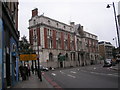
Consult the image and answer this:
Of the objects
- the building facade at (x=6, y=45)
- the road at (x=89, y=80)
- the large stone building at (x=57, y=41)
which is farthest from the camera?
the large stone building at (x=57, y=41)

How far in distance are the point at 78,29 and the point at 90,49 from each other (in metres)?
13.9

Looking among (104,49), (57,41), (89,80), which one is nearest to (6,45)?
(89,80)

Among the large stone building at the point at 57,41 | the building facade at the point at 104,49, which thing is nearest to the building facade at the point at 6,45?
the large stone building at the point at 57,41

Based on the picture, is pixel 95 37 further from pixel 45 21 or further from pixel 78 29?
pixel 45 21

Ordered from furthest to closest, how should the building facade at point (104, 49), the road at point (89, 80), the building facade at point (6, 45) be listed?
the building facade at point (104, 49) → the road at point (89, 80) → the building facade at point (6, 45)

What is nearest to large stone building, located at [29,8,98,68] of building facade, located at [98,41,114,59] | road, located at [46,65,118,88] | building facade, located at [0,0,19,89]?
road, located at [46,65,118,88]

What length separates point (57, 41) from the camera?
200 ft

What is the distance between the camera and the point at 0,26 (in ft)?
28.5

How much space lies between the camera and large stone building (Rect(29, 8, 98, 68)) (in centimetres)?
5399

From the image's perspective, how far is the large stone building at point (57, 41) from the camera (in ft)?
177

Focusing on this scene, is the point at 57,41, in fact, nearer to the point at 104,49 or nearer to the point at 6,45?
the point at 6,45

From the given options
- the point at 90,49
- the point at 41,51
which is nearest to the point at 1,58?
the point at 41,51

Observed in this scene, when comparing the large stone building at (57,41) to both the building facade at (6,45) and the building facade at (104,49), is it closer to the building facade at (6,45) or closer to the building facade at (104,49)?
the building facade at (104,49)

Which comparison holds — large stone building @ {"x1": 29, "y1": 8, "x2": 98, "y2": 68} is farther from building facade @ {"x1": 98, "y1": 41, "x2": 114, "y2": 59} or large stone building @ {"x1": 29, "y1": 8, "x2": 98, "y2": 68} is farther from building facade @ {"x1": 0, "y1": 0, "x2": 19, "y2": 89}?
building facade @ {"x1": 0, "y1": 0, "x2": 19, "y2": 89}
